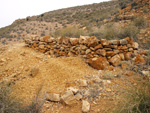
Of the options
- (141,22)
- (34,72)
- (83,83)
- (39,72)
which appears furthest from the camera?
(141,22)

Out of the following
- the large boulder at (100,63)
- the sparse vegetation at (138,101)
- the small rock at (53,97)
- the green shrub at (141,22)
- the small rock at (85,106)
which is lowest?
the small rock at (85,106)

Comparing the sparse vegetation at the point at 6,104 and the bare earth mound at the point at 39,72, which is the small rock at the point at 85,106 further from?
the sparse vegetation at the point at 6,104

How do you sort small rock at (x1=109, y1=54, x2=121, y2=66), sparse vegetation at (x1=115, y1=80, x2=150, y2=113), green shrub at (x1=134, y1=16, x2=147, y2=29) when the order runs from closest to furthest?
sparse vegetation at (x1=115, y1=80, x2=150, y2=113), small rock at (x1=109, y1=54, x2=121, y2=66), green shrub at (x1=134, y1=16, x2=147, y2=29)

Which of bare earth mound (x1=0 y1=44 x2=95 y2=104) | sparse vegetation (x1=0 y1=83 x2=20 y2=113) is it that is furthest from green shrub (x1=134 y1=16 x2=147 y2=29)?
sparse vegetation (x1=0 y1=83 x2=20 y2=113)

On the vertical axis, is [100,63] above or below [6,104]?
below

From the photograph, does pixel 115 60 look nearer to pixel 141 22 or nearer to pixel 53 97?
pixel 53 97

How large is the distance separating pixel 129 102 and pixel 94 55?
219 centimetres

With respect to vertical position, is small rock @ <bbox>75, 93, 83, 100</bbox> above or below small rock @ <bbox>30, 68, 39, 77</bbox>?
below

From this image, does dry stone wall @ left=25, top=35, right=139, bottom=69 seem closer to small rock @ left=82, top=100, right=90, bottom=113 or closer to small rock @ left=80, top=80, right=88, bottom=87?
small rock @ left=80, top=80, right=88, bottom=87

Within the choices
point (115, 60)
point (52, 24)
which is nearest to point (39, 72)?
point (115, 60)

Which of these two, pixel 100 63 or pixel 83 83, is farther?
pixel 100 63

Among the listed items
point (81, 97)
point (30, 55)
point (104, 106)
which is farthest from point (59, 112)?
point (30, 55)

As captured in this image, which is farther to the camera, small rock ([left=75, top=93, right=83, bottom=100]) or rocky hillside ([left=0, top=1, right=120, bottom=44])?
rocky hillside ([left=0, top=1, right=120, bottom=44])

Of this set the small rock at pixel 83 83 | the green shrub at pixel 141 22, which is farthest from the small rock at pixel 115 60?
the green shrub at pixel 141 22
